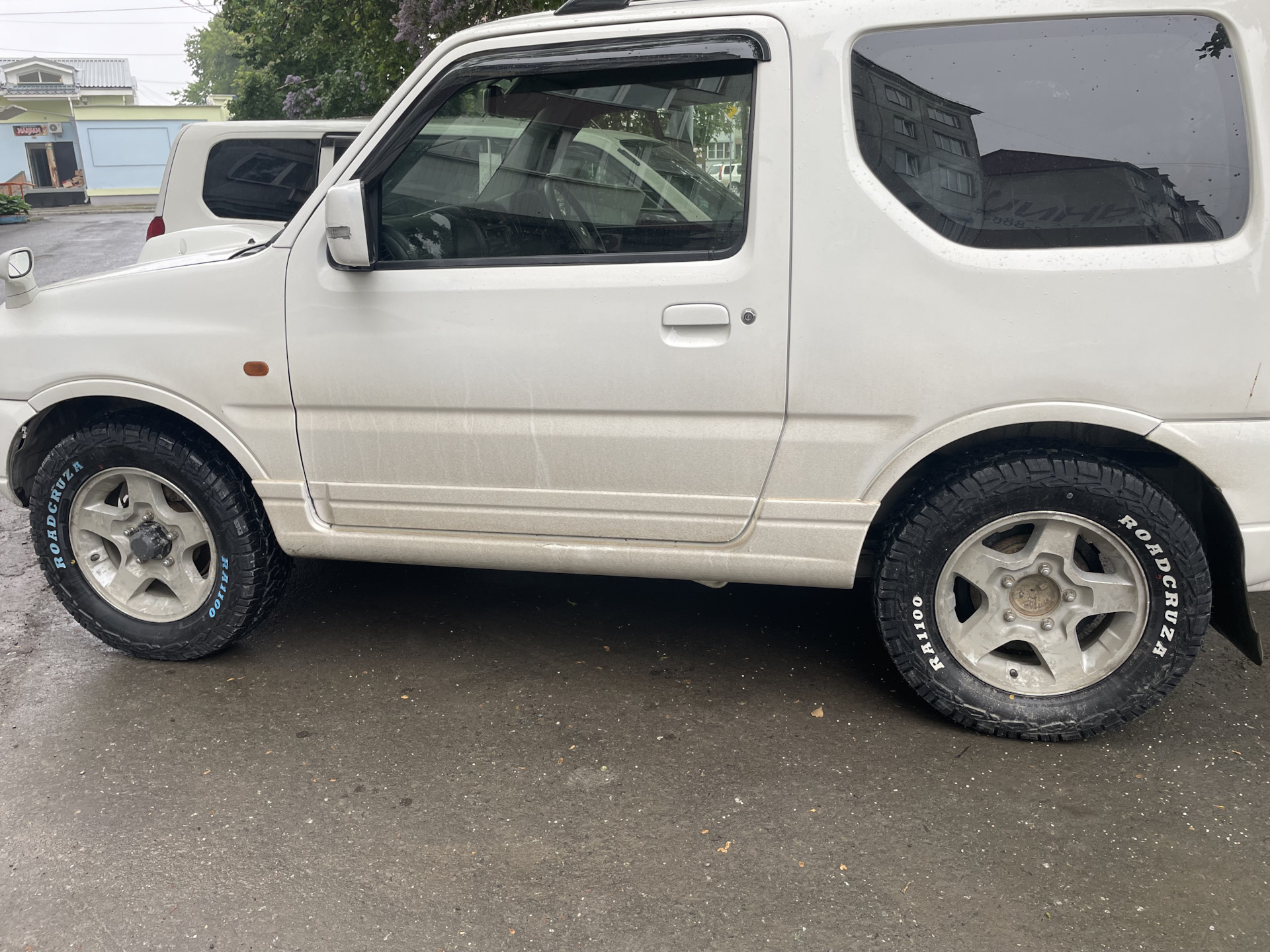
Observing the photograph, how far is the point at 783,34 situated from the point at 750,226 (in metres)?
0.52

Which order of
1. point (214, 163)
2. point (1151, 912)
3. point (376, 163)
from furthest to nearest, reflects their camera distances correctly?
point (214, 163) → point (376, 163) → point (1151, 912)

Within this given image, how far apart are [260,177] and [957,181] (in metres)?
5.92

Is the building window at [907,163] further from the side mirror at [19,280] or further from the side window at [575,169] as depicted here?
the side mirror at [19,280]

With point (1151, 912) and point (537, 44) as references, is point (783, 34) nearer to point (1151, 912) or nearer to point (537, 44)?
point (537, 44)

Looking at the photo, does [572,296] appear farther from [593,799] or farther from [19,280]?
[19,280]

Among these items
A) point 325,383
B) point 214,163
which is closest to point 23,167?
point 214,163

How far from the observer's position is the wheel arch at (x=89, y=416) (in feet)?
11.3

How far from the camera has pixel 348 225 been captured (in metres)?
3.02

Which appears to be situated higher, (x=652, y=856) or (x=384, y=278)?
(x=384, y=278)

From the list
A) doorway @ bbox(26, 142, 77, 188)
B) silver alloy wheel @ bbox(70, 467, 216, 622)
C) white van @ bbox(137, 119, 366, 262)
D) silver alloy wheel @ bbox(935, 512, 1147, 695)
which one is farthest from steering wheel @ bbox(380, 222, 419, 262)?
doorway @ bbox(26, 142, 77, 188)

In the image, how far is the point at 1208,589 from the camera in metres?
3.03

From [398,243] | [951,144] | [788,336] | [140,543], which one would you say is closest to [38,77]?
[140,543]

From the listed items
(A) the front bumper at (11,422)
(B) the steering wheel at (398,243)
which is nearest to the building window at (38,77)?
(A) the front bumper at (11,422)

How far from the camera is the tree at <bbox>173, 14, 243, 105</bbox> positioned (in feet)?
296
